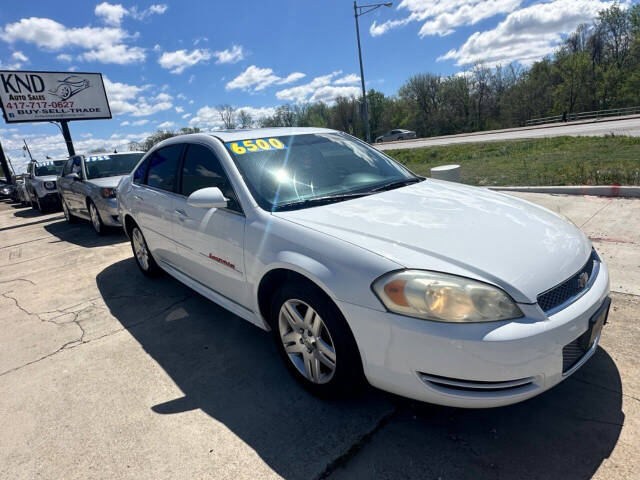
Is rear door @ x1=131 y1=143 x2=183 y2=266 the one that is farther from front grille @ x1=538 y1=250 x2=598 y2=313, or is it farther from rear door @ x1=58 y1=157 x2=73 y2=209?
rear door @ x1=58 y1=157 x2=73 y2=209

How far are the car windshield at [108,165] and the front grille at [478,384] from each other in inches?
313

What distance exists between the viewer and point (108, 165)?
26.3 ft

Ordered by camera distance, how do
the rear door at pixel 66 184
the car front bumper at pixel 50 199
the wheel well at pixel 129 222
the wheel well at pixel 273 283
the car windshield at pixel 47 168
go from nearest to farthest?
the wheel well at pixel 273 283, the wheel well at pixel 129 222, the rear door at pixel 66 184, the car front bumper at pixel 50 199, the car windshield at pixel 47 168

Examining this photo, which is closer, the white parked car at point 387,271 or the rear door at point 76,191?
the white parked car at point 387,271

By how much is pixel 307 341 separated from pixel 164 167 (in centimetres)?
253

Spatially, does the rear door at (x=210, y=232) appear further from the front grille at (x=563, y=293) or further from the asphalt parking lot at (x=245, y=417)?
the front grille at (x=563, y=293)

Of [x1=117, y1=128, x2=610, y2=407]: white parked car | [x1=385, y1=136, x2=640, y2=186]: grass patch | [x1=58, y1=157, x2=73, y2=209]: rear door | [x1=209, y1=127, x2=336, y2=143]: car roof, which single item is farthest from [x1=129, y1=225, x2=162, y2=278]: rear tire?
[x1=385, y1=136, x2=640, y2=186]: grass patch

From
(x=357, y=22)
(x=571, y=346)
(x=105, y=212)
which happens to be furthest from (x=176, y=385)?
(x=357, y=22)

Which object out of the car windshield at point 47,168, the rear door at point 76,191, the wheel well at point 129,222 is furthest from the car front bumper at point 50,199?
the wheel well at point 129,222

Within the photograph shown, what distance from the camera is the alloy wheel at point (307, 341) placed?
7.11ft

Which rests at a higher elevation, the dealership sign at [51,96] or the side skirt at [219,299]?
the dealership sign at [51,96]

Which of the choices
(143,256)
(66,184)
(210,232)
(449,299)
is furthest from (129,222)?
(66,184)

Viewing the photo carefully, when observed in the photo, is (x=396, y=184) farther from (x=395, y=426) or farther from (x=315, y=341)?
→ (x=395, y=426)

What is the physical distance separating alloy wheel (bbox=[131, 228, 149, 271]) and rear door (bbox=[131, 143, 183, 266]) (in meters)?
0.29
